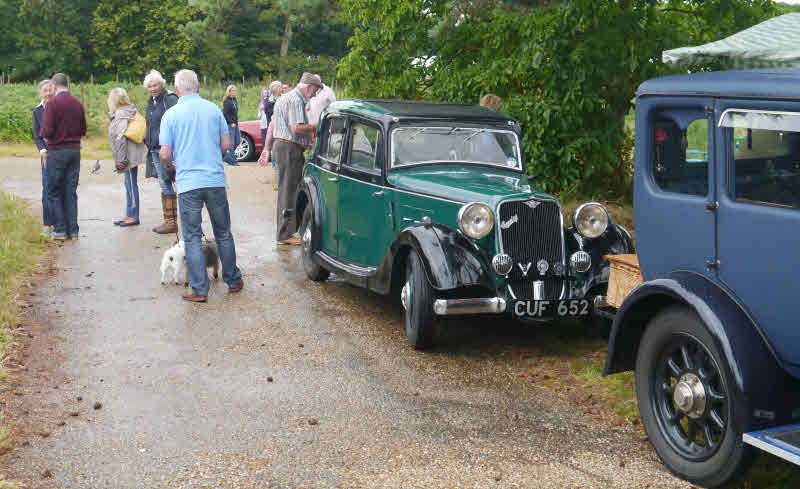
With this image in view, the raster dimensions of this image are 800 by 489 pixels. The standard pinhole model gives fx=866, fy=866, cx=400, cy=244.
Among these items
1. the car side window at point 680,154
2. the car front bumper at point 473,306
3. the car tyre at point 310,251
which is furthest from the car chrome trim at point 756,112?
the car tyre at point 310,251

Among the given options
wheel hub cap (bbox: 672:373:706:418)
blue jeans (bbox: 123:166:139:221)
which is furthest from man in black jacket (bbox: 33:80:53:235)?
wheel hub cap (bbox: 672:373:706:418)

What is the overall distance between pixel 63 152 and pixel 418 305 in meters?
6.56

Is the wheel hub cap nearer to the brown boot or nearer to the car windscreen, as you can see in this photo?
the car windscreen

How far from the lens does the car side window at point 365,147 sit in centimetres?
784

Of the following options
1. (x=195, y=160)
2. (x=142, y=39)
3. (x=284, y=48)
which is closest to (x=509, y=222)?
(x=195, y=160)

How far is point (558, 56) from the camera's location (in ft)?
34.9

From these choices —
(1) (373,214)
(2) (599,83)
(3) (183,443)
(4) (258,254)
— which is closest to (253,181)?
(4) (258,254)

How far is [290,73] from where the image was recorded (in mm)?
61531

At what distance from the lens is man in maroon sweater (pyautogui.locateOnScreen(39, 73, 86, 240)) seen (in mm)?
10984

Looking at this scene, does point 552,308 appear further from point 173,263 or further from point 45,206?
point 45,206

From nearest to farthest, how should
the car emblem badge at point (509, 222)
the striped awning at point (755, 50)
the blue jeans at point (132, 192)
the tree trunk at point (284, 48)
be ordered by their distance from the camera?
the car emblem badge at point (509, 222)
the striped awning at point (755, 50)
the blue jeans at point (132, 192)
the tree trunk at point (284, 48)

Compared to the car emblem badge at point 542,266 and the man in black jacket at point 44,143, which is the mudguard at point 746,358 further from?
the man in black jacket at point 44,143

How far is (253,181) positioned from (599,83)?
900 cm

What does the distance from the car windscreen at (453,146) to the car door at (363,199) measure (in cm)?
21
